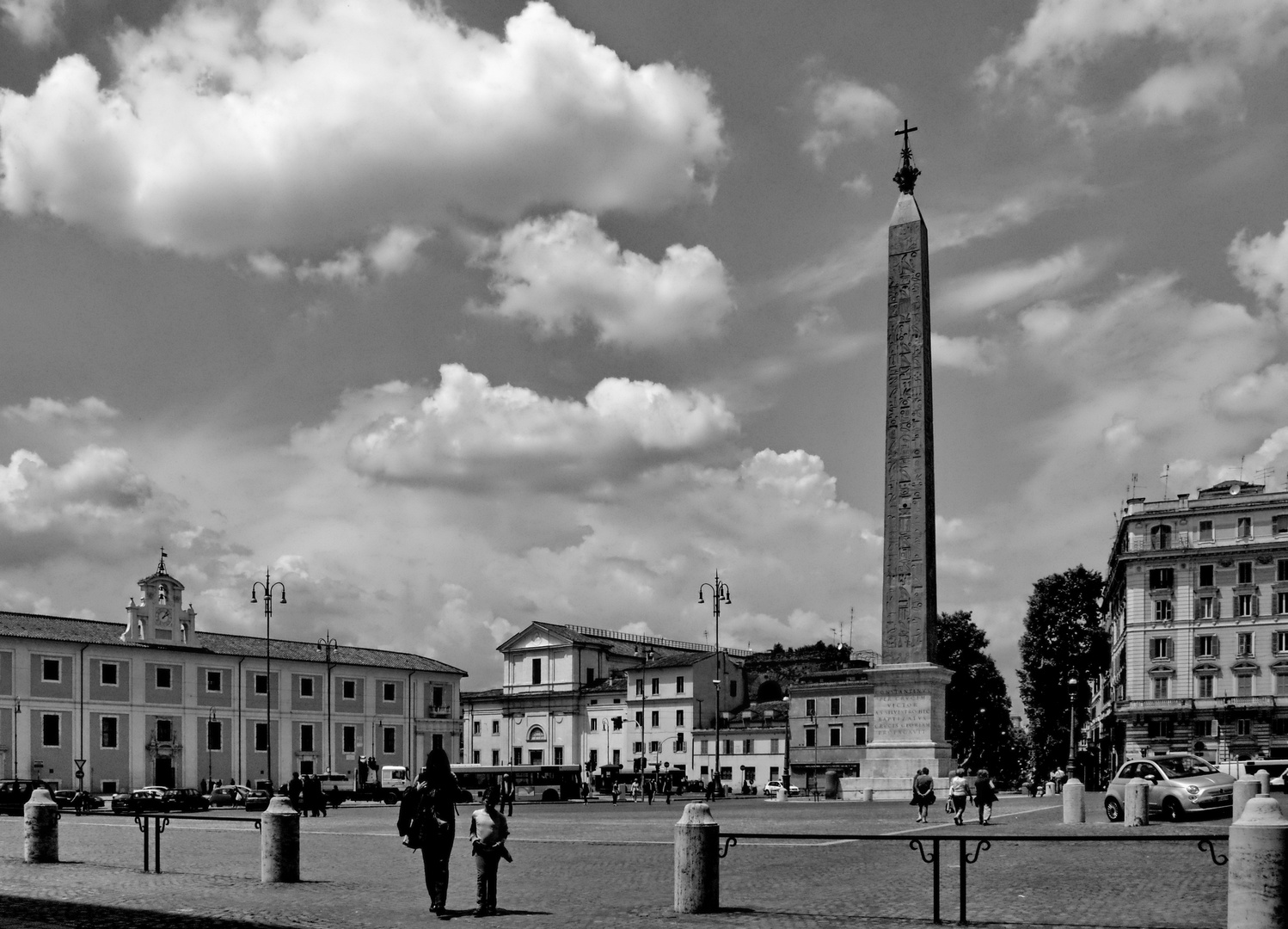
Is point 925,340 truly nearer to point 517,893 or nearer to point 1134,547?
point 517,893

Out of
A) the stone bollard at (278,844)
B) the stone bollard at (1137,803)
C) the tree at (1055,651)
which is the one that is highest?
the stone bollard at (278,844)

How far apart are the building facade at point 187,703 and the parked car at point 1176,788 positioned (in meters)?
53.1

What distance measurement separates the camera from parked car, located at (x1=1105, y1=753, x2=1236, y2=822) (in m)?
25.2

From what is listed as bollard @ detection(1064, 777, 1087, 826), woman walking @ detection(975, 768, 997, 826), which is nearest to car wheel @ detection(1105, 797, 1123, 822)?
bollard @ detection(1064, 777, 1087, 826)

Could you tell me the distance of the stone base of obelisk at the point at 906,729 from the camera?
122 ft

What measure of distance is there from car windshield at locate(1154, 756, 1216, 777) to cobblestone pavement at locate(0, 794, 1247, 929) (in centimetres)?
120

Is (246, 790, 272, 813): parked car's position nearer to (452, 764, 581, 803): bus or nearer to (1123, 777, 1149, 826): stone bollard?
(452, 764, 581, 803): bus

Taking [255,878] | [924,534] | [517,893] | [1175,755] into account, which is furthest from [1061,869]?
[924,534]

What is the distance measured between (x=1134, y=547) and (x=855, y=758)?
20047 millimetres

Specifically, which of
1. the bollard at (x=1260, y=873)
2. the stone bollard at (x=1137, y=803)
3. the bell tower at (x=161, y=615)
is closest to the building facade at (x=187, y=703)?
the bell tower at (x=161, y=615)

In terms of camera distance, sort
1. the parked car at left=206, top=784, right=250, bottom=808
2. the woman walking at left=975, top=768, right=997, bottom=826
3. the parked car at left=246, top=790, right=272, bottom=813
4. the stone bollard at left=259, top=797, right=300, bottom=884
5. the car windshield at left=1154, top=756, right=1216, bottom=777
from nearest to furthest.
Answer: the stone bollard at left=259, top=797, right=300, bottom=884 → the car windshield at left=1154, top=756, right=1216, bottom=777 → the woman walking at left=975, top=768, right=997, bottom=826 → the parked car at left=246, top=790, right=272, bottom=813 → the parked car at left=206, top=784, right=250, bottom=808

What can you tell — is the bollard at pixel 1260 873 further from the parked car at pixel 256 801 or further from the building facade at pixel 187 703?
the building facade at pixel 187 703

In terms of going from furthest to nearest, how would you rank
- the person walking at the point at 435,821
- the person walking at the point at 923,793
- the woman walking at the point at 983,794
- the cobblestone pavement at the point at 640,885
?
the person walking at the point at 923,793 → the woman walking at the point at 983,794 → the person walking at the point at 435,821 → the cobblestone pavement at the point at 640,885

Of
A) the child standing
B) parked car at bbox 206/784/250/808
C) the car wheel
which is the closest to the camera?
the child standing
